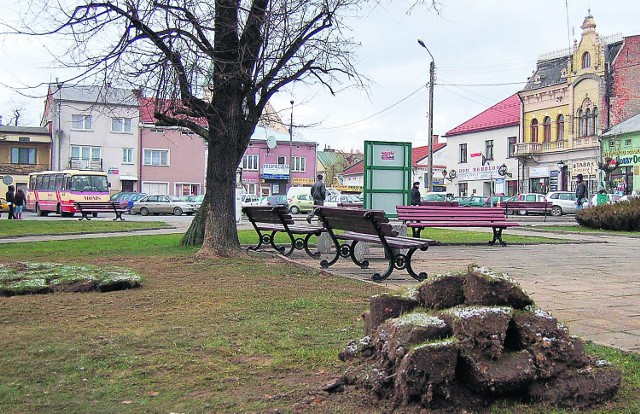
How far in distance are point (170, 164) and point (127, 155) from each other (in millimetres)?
4221

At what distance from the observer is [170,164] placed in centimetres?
6700

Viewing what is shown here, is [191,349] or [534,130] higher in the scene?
[534,130]

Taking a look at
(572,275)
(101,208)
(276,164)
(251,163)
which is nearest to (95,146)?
(251,163)

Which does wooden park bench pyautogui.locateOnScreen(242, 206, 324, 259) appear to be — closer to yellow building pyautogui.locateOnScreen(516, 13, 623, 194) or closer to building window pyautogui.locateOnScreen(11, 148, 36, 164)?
yellow building pyautogui.locateOnScreen(516, 13, 623, 194)

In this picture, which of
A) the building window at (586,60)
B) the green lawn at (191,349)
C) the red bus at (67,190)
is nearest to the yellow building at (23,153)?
the red bus at (67,190)

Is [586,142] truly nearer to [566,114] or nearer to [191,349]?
[566,114]

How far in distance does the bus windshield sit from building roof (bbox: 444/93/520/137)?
37.1m

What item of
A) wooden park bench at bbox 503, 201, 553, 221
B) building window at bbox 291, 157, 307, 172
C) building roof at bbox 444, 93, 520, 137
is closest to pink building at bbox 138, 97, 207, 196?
building window at bbox 291, 157, 307, 172

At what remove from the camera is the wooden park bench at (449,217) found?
14789mm

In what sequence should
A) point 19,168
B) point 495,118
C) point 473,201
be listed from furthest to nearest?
point 495,118
point 19,168
point 473,201

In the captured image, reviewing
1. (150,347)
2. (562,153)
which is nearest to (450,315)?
(150,347)

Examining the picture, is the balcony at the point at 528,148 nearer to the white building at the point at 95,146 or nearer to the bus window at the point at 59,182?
the white building at the point at 95,146

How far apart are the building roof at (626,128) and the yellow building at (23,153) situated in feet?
164

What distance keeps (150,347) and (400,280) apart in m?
4.93
